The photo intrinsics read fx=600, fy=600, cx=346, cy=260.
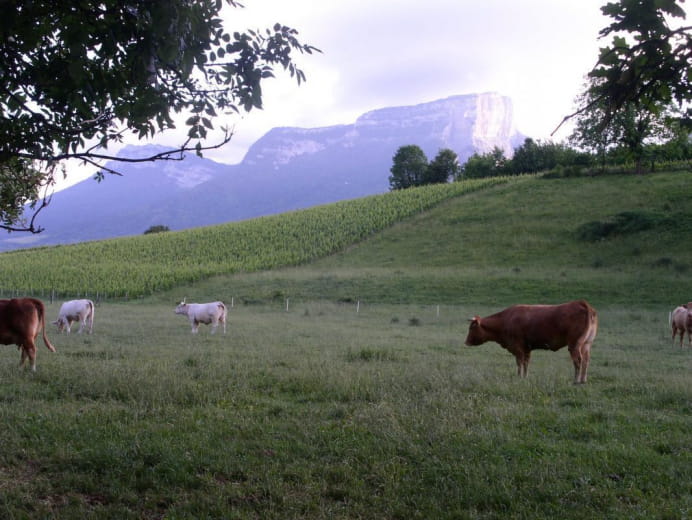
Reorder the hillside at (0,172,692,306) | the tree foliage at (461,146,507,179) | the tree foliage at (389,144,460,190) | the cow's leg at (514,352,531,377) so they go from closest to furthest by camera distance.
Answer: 1. the cow's leg at (514,352,531,377)
2. the hillside at (0,172,692,306)
3. the tree foliage at (461,146,507,179)
4. the tree foliage at (389,144,460,190)

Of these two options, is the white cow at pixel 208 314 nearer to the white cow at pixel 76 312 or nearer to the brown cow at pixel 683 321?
the white cow at pixel 76 312

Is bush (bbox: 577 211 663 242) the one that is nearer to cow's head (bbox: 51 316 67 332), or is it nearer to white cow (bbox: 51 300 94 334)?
white cow (bbox: 51 300 94 334)

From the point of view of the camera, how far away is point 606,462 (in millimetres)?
5574

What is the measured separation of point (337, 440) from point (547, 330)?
5.79m

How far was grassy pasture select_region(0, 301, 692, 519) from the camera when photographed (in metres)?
4.90

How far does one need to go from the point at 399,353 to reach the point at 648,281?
23.6 meters

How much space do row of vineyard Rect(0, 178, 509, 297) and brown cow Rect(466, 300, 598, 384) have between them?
33164 mm

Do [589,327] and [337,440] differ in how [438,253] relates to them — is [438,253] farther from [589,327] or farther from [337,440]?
[337,440]

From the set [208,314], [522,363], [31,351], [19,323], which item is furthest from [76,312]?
[522,363]

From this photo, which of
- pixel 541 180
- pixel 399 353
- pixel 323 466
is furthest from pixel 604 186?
pixel 323 466

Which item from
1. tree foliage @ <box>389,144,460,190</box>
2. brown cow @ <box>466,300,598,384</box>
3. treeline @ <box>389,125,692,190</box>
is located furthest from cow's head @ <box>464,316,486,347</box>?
tree foliage @ <box>389,144,460,190</box>

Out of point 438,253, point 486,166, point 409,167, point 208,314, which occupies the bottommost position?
point 208,314

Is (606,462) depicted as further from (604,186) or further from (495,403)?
(604,186)

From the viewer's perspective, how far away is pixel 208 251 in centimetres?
5859
